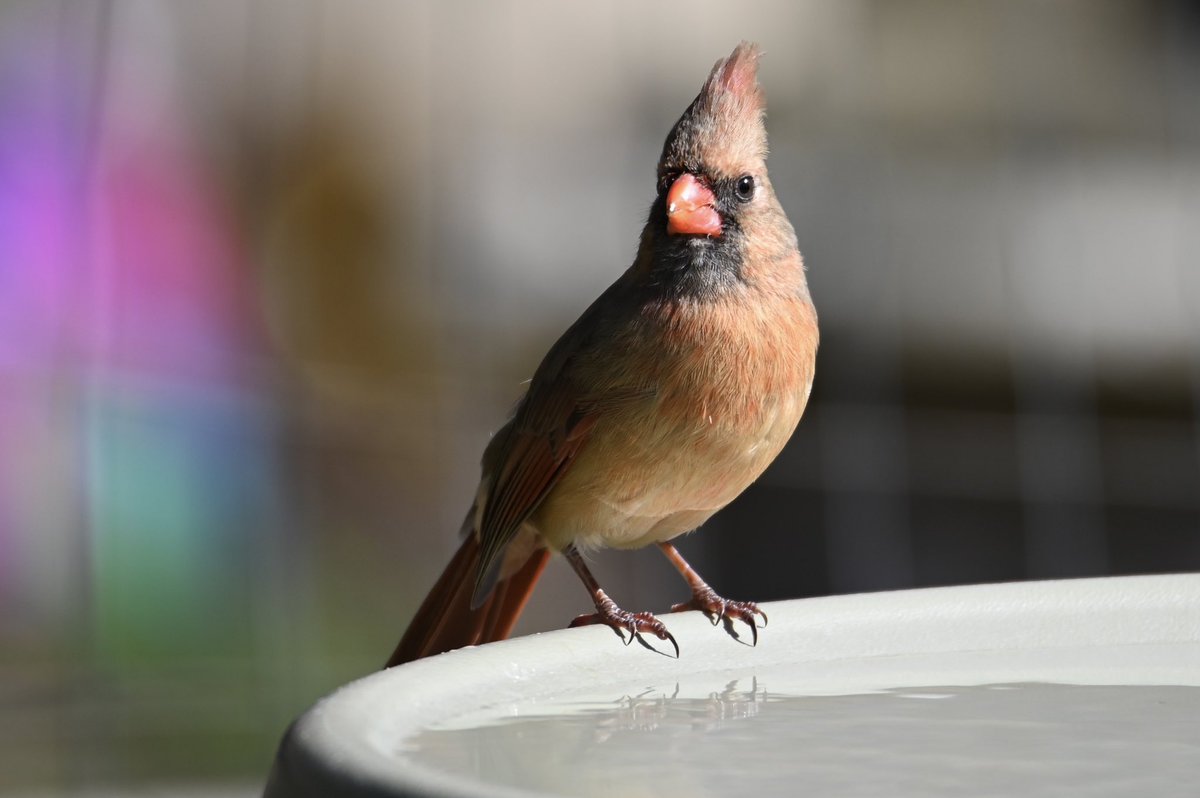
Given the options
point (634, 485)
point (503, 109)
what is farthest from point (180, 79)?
point (634, 485)

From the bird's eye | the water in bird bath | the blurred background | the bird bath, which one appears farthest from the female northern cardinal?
the blurred background

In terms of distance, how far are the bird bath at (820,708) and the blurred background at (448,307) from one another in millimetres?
2389

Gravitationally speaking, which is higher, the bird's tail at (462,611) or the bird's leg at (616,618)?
the bird's leg at (616,618)

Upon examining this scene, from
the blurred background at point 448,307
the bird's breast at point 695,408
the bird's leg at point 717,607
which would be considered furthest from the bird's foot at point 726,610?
the blurred background at point 448,307

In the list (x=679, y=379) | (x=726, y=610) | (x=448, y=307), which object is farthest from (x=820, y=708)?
(x=448, y=307)

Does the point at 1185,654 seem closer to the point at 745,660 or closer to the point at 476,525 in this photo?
the point at 745,660

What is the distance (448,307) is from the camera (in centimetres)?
449

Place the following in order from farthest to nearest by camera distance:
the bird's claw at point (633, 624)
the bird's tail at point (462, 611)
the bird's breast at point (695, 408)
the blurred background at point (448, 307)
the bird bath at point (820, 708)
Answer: the blurred background at point (448, 307), the bird's tail at point (462, 611), the bird's breast at point (695, 408), the bird's claw at point (633, 624), the bird bath at point (820, 708)

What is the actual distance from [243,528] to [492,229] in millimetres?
1034

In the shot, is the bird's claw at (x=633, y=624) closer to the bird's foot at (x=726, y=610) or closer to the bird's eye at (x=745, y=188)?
the bird's foot at (x=726, y=610)

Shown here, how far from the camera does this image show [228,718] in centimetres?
400

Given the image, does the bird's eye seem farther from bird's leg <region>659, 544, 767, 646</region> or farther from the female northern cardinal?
bird's leg <region>659, 544, 767, 646</region>

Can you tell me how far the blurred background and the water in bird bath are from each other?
2659mm

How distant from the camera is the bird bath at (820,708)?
3.39 ft
